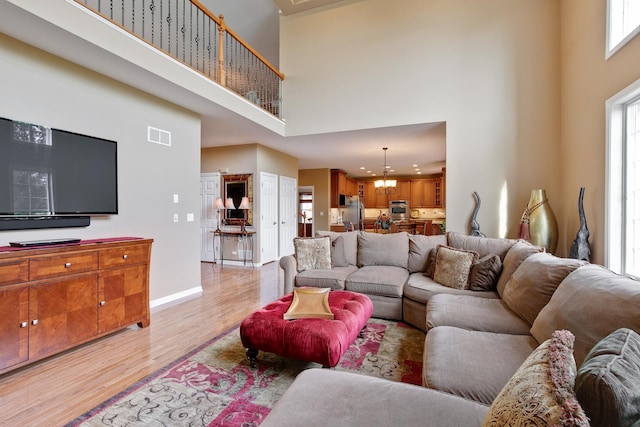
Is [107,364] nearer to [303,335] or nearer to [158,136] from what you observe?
[303,335]

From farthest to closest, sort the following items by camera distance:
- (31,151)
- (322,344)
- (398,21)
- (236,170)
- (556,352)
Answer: (236,170)
(398,21)
(31,151)
(322,344)
(556,352)

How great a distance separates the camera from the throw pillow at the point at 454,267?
2.90 m

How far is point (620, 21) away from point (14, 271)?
227 inches

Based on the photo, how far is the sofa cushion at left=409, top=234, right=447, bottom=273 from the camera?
3.59 meters

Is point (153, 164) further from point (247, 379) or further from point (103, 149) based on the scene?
point (247, 379)

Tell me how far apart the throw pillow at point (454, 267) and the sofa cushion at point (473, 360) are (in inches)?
44.2

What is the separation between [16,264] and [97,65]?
2026mm

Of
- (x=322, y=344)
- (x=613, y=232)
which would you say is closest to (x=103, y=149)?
(x=322, y=344)

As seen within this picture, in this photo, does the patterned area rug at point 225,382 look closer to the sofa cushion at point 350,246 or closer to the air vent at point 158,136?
the sofa cushion at point 350,246

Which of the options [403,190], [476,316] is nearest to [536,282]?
[476,316]

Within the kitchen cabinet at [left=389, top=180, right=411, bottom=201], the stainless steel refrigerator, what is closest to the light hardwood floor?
the stainless steel refrigerator

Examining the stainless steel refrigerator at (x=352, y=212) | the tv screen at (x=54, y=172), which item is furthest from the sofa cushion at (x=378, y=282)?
the stainless steel refrigerator at (x=352, y=212)

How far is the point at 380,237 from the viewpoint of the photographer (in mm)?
3924

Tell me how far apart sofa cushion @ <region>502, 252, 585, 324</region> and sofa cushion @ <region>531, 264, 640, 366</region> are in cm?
17
